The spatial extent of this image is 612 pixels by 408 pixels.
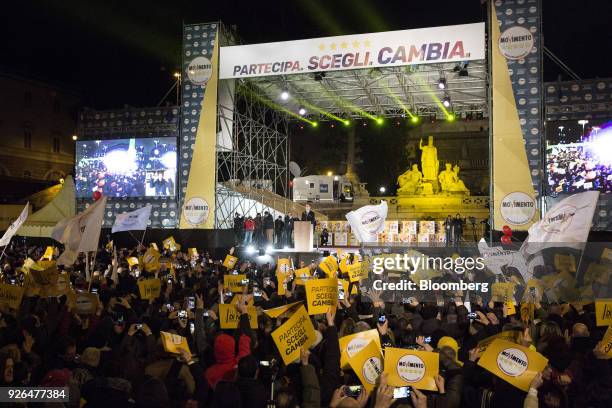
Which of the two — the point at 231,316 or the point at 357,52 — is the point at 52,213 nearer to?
the point at 357,52

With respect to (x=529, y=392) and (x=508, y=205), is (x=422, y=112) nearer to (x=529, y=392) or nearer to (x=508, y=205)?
(x=508, y=205)

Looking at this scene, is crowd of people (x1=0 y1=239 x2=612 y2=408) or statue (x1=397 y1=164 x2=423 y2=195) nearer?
crowd of people (x1=0 y1=239 x2=612 y2=408)

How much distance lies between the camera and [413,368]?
446 cm

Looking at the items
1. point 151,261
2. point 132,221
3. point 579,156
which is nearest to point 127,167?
point 132,221

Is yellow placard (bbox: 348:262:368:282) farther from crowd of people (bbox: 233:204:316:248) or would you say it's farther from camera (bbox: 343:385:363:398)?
crowd of people (bbox: 233:204:316:248)

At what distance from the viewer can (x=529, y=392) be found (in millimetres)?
4105

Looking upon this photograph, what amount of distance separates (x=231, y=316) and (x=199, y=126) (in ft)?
56.0

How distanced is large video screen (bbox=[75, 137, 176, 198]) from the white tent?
1736mm

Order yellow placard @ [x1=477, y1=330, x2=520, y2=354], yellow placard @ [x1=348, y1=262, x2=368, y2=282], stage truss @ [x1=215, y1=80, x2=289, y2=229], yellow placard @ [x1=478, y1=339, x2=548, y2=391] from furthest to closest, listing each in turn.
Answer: stage truss @ [x1=215, y1=80, x2=289, y2=229] < yellow placard @ [x1=348, y1=262, x2=368, y2=282] < yellow placard @ [x1=477, y1=330, x2=520, y2=354] < yellow placard @ [x1=478, y1=339, x2=548, y2=391]

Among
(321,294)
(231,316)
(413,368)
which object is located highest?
(321,294)

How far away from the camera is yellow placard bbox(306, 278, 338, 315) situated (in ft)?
23.0

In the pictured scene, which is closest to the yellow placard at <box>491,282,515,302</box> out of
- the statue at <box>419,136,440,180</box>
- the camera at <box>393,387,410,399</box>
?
the camera at <box>393,387,410,399</box>

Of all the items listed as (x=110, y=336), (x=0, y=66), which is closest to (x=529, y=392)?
(x=110, y=336)

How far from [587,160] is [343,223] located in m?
10.6
